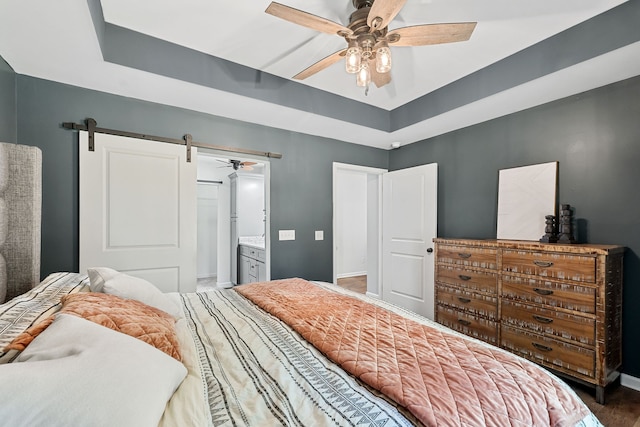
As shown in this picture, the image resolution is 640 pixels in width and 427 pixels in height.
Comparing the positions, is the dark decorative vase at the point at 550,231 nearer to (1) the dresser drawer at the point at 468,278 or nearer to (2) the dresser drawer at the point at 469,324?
(1) the dresser drawer at the point at 468,278

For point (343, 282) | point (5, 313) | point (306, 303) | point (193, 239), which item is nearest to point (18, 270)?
point (5, 313)

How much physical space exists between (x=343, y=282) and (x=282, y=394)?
17.1 feet

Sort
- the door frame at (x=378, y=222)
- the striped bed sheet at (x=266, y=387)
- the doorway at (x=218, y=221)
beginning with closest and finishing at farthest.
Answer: the striped bed sheet at (x=266, y=387), the door frame at (x=378, y=222), the doorway at (x=218, y=221)

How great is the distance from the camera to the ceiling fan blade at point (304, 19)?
143cm

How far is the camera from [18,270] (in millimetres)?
1612

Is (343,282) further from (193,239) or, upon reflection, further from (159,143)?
(159,143)

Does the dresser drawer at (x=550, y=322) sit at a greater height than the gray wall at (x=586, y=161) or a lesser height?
lesser

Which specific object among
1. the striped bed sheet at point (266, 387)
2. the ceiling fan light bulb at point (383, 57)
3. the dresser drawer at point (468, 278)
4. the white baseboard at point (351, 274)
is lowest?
the white baseboard at point (351, 274)

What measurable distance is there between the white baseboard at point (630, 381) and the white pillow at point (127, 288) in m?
3.26

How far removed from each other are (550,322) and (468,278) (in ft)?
2.27

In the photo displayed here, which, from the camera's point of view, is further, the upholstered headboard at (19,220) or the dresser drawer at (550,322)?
the dresser drawer at (550,322)

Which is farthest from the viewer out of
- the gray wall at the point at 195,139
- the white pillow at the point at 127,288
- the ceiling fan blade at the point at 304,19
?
the gray wall at the point at 195,139

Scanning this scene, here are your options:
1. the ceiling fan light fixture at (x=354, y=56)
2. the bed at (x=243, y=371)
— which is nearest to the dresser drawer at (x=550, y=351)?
the bed at (x=243, y=371)

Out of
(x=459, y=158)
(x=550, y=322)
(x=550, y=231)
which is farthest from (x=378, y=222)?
(x=550, y=322)
